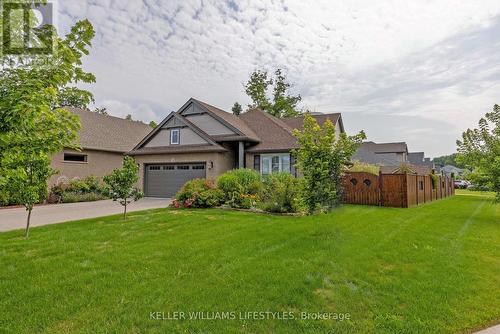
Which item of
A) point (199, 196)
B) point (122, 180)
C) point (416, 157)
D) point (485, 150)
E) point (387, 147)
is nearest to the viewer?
point (122, 180)

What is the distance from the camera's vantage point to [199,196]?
12.3 metres

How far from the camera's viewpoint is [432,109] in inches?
705

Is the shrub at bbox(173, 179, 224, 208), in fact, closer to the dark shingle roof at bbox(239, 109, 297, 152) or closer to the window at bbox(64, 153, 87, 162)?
the dark shingle roof at bbox(239, 109, 297, 152)

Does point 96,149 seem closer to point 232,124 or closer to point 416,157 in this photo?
point 232,124

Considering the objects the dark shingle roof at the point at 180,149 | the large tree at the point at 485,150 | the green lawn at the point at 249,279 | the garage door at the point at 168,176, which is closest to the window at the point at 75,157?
the dark shingle roof at the point at 180,149

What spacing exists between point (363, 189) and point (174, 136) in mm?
12481

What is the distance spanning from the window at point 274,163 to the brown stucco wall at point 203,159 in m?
2.20

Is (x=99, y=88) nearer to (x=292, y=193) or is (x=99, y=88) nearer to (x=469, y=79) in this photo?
(x=292, y=193)

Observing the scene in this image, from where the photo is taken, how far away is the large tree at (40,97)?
8.33 feet

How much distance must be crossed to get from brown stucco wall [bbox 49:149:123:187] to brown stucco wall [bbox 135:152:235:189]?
2851 millimetres

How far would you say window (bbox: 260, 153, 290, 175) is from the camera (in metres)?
16.5

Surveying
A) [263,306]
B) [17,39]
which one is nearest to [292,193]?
[263,306]

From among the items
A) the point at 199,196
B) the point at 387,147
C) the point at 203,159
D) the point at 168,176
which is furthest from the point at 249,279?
the point at 387,147

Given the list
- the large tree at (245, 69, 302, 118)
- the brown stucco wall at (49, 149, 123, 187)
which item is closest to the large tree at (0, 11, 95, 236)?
the brown stucco wall at (49, 149, 123, 187)
